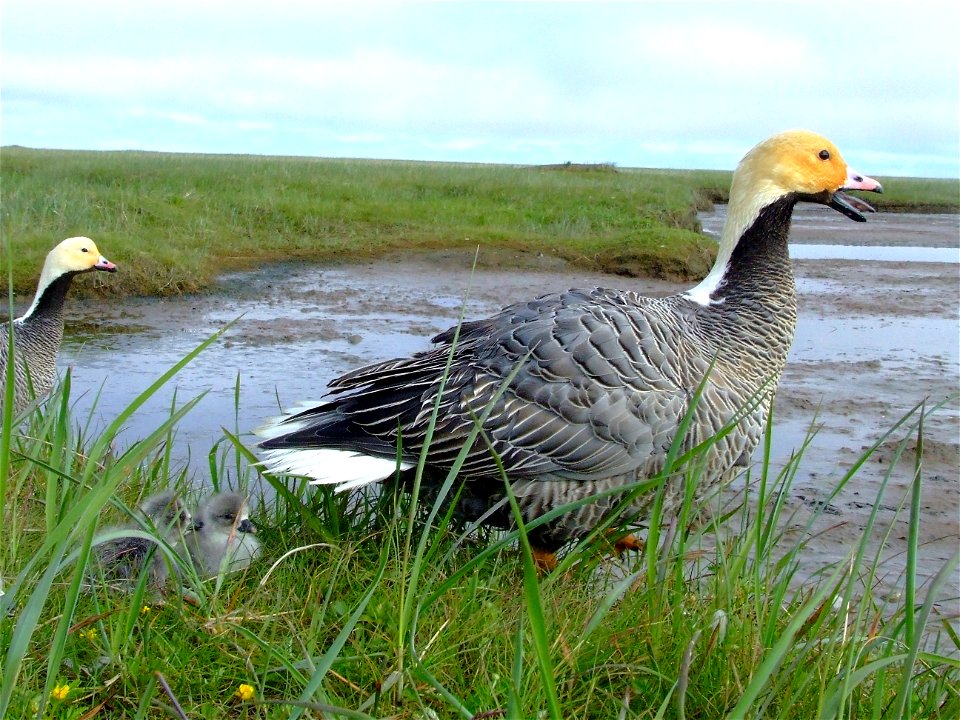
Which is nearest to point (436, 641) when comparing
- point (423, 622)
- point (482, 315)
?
point (423, 622)

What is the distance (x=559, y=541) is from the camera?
147 inches

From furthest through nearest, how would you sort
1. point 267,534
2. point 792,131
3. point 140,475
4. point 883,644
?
point 792,131
point 140,475
point 267,534
point 883,644

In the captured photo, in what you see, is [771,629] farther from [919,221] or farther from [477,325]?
[919,221]

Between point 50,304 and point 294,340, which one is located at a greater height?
point 50,304

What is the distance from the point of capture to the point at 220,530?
3230 mm

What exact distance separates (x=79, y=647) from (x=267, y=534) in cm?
108

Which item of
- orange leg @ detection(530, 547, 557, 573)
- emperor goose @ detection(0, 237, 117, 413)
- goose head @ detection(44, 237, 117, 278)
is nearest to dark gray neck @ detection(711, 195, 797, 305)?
orange leg @ detection(530, 547, 557, 573)

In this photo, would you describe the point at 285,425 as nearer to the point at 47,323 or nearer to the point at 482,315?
the point at 47,323

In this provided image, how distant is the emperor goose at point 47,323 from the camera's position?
5723 millimetres

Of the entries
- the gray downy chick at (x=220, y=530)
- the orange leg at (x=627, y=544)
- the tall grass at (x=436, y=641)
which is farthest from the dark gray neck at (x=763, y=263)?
the gray downy chick at (x=220, y=530)

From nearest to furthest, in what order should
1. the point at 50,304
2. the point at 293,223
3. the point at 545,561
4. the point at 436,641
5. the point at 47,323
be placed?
the point at 436,641, the point at 545,561, the point at 47,323, the point at 50,304, the point at 293,223

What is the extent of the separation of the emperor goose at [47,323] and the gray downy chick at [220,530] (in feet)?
8.77

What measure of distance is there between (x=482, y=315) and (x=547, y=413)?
6.84 meters

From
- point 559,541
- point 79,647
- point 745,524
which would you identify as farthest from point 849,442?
point 79,647
